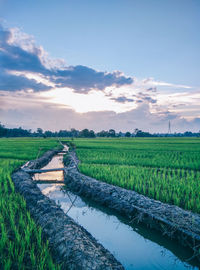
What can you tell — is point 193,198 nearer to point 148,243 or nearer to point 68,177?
point 148,243

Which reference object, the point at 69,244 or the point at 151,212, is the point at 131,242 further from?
the point at 69,244

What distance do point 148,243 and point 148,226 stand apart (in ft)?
1.63

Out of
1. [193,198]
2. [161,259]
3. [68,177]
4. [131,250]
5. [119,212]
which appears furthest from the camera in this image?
[68,177]

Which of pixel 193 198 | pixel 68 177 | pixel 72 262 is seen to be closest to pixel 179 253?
pixel 193 198

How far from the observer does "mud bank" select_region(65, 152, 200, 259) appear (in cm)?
343

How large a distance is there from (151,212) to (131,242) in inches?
30.0

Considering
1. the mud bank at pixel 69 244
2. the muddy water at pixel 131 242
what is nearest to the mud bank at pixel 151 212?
the muddy water at pixel 131 242

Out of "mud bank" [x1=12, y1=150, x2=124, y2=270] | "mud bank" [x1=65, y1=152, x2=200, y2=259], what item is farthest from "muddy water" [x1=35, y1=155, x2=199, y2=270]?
"mud bank" [x1=12, y1=150, x2=124, y2=270]

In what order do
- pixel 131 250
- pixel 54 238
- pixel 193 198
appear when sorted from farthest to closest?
pixel 193 198 < pixel 131 250 < pixel 54 238

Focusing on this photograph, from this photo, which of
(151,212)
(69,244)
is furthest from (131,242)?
(69,244)

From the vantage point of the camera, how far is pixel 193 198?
467 cm

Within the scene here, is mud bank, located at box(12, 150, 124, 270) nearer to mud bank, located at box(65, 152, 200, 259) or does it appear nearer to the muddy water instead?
the muddy water

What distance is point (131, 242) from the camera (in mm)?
3801

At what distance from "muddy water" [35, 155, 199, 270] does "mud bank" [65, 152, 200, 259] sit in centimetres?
18
